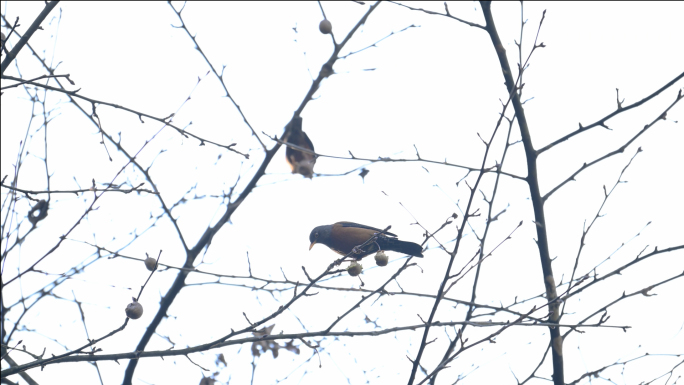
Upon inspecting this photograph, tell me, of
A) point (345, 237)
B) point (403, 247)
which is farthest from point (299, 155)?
point (345, 237)

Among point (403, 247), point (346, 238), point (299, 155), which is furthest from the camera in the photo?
point (346, 238)

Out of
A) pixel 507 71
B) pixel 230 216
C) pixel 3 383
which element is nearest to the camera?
pixel 3 383

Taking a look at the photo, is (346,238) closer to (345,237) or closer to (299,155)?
(345,237)

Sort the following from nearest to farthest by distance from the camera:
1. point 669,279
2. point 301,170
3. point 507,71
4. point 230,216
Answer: point 669,279 < point 507,71 < point 301,170 < point 230,216

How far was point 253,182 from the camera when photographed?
3.78 meters

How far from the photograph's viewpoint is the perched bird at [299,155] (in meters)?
3.39

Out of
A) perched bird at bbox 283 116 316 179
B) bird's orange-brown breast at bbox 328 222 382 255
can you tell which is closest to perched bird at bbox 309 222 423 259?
bird's orange-brown breast at bbox 328 222 382 255

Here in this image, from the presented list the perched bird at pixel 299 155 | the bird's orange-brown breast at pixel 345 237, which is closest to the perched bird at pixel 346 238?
the bird's orange-brown breast at pixel 345 237

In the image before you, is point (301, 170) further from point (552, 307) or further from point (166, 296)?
point (552, 307)

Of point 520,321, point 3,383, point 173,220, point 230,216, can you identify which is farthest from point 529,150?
point 3,383

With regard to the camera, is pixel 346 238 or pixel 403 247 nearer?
pixel 403 247

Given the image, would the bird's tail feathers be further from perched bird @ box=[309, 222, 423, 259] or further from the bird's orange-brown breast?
the bird's orange-brown breast

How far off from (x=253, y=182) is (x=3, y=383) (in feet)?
5.72

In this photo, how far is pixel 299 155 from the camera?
4.30 meters
